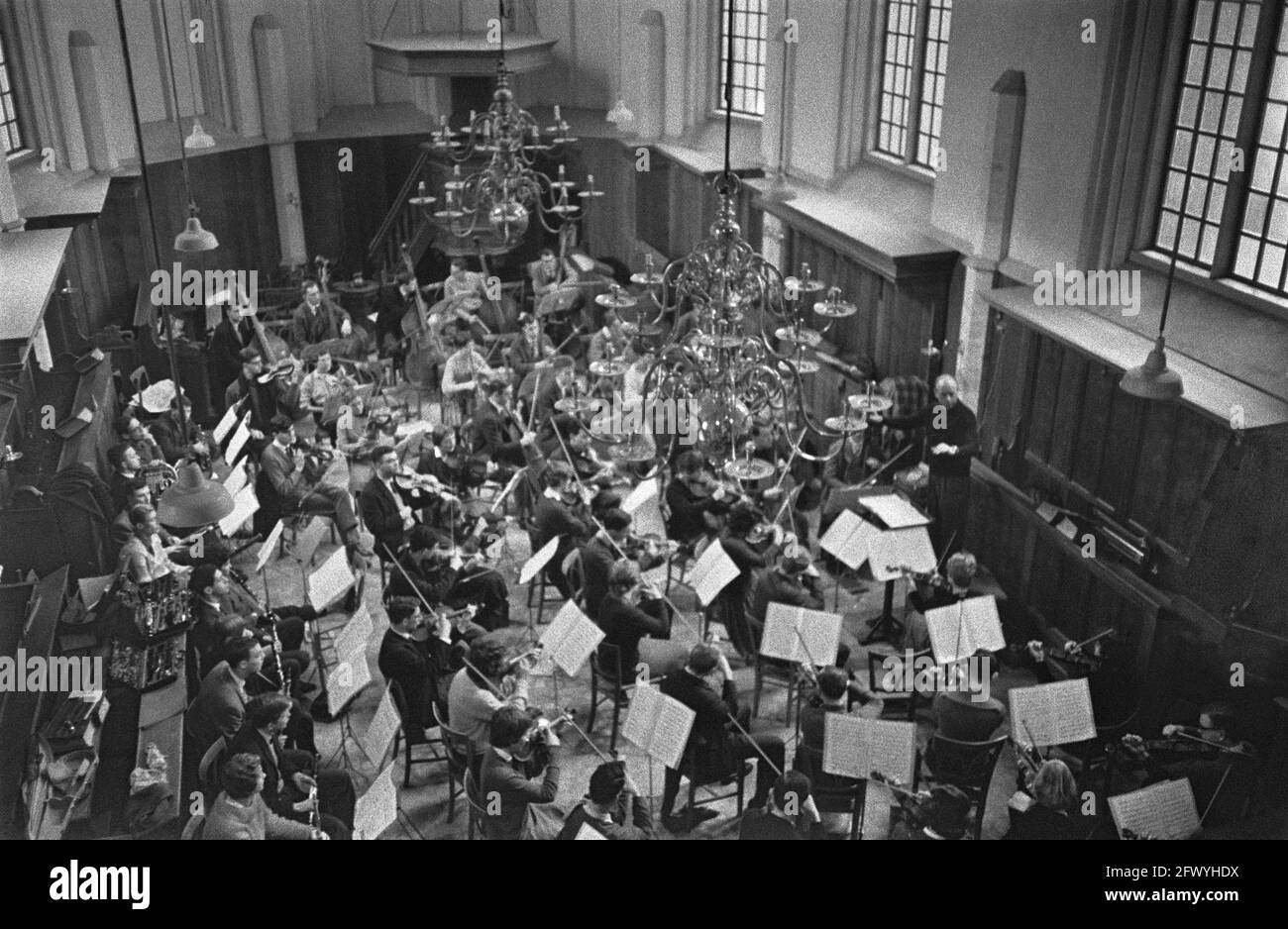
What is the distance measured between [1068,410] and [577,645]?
4.79m

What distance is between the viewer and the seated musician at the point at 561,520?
10344 mm

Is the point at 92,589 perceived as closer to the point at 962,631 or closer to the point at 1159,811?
the point at 962,631

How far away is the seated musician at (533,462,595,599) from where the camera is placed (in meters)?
10.3

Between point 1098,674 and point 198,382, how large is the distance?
10923mm

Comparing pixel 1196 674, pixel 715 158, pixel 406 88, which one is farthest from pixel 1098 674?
pixel 406 88

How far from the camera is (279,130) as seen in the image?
18.7 m

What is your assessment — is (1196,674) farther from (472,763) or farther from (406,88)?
(406,88)

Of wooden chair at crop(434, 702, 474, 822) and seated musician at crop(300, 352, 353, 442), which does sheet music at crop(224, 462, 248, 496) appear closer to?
wooden chair at crop(434, 702, 474, 822)

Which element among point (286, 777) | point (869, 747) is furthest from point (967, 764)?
point (286, 777)

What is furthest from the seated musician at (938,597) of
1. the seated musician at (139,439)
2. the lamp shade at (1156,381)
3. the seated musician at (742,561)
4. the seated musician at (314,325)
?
the seated musician at (314,325)

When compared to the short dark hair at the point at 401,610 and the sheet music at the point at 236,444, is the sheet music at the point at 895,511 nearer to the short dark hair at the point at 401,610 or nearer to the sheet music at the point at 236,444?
the short dark hair at the point at 401,610

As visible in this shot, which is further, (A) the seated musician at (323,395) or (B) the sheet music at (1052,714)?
(A) the seated musician at (323,395)

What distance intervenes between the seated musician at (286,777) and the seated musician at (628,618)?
2228 mm

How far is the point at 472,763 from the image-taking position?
7609 mm
